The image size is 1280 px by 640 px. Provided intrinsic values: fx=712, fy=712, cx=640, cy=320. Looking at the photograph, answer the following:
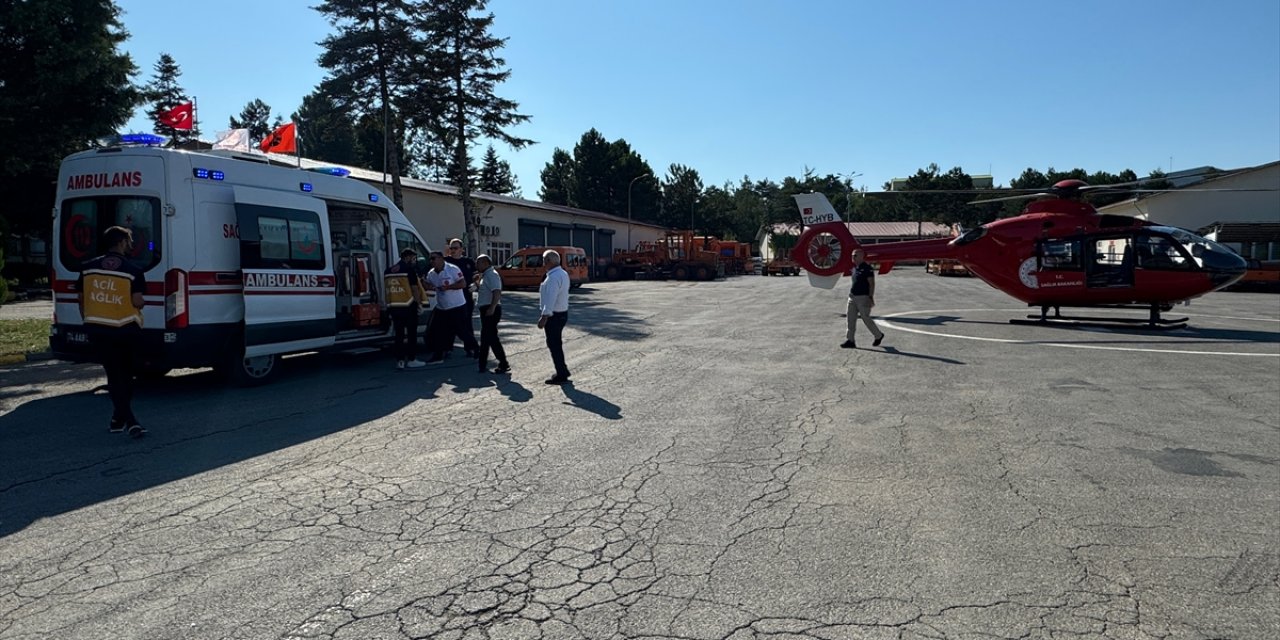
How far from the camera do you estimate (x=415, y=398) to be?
326 inches

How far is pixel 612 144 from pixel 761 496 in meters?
73.8

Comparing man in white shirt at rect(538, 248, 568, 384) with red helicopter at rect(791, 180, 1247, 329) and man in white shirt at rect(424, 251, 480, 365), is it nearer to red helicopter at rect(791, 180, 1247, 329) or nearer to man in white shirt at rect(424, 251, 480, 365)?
man in white shirt at rect(424, 251, 480, 365)

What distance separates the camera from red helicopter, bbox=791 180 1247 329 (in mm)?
15320

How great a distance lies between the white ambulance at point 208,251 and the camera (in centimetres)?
793

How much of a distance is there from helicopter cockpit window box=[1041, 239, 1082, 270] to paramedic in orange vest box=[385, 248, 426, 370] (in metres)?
14.1

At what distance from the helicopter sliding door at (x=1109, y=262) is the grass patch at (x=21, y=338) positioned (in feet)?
66.3

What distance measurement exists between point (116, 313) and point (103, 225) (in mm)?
2732

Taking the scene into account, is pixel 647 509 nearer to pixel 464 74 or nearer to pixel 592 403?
pixel 592 403

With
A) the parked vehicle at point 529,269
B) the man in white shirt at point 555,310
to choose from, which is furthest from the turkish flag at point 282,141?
the parked vehicle at point 529,269

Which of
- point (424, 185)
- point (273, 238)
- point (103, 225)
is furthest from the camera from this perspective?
point (424, 185)

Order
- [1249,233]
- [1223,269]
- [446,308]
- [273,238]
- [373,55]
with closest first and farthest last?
[273,238] → [446,308] → [1223,269] → [373,55] → [1249,233]

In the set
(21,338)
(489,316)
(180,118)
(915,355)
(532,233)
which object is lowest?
(915,355)

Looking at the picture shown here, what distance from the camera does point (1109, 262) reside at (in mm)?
15883

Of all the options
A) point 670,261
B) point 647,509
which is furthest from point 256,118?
point 647,509
